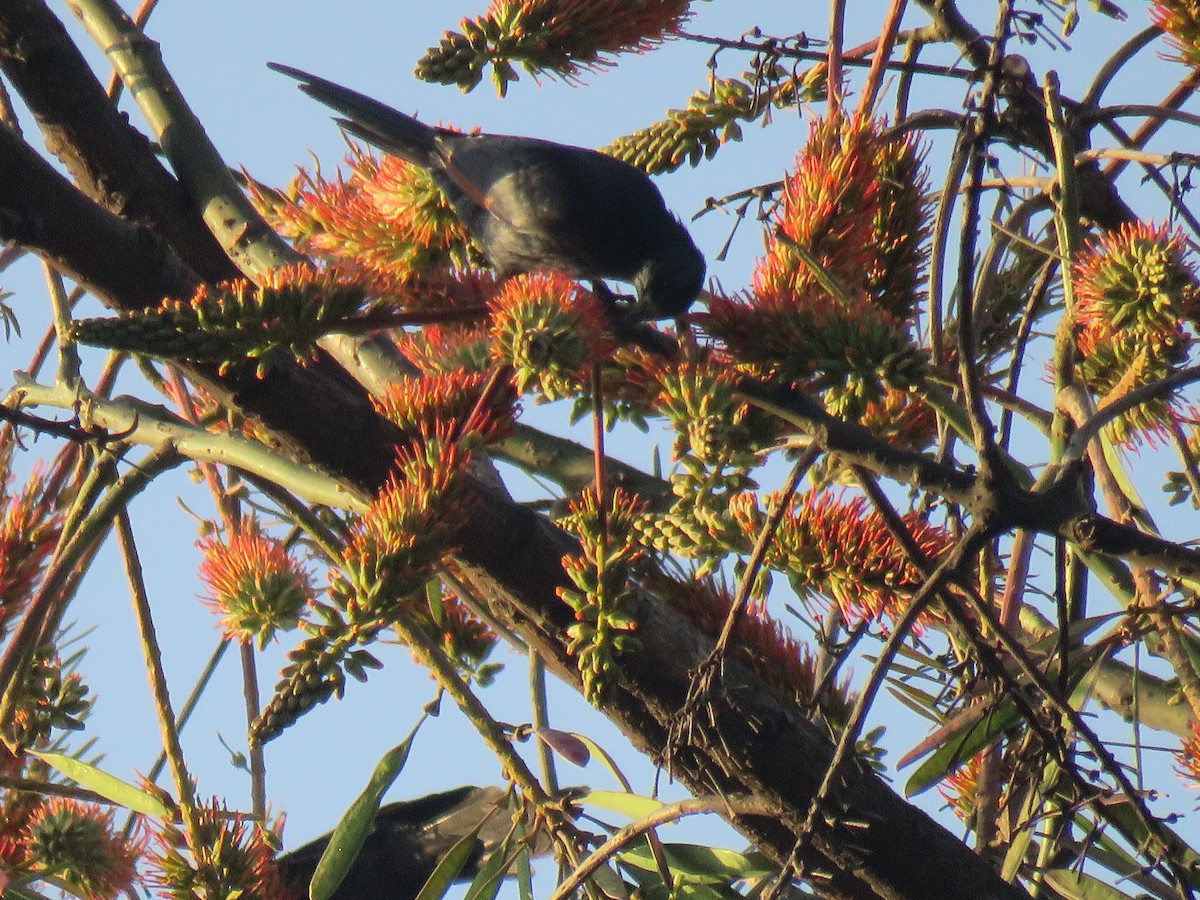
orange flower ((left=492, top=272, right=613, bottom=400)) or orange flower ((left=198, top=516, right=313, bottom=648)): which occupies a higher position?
orange flower ((left=492, top=272, right=613, bottom=400))

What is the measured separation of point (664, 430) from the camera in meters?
1.23

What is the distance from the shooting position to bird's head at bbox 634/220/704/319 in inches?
73.2

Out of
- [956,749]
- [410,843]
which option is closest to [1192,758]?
[956,749]

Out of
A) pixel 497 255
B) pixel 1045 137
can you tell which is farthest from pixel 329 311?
pixel 1045 137

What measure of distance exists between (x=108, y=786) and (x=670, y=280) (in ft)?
3.38

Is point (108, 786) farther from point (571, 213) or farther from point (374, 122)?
point (374, 122)

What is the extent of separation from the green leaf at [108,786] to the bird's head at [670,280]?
86 centimetres

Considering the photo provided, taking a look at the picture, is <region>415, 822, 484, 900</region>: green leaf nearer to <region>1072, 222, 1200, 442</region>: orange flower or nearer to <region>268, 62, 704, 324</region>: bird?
<region>268, 62, 704, 324</region>: bird

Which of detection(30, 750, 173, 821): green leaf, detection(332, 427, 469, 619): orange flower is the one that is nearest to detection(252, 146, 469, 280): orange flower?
detection(332, 427, 469, 619): orange flower

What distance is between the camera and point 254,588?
55.2 inches

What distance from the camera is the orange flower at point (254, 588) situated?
55.4 inches

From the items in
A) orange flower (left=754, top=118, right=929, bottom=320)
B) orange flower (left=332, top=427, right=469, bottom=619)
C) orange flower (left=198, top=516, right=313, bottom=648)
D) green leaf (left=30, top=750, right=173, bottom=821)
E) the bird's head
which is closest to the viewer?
orange flower (left=332, top=427, right=469, bottom=619)

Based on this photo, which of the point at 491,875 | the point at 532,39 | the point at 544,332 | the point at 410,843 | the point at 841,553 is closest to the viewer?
the point at 544,332

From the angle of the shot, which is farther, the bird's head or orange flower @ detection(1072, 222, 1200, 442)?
the bird's head
